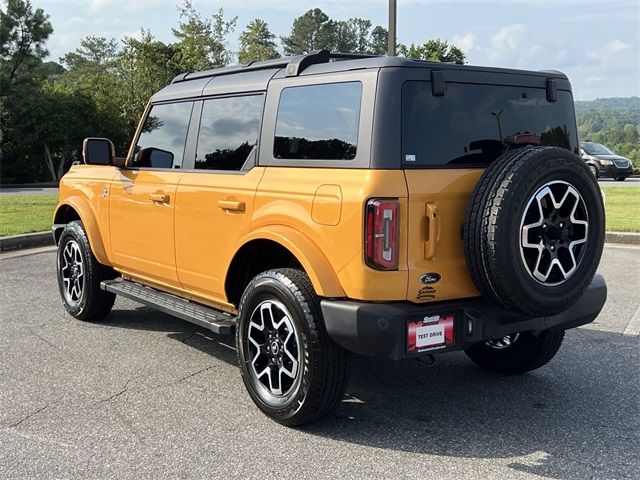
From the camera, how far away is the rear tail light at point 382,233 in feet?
10.8

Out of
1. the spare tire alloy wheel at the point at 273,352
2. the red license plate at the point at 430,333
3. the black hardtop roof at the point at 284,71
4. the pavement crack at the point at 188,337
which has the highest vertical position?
the black hardtop roof at the point at 284,71

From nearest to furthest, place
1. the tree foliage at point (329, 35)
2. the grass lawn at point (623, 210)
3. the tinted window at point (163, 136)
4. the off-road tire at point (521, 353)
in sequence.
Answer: the off-road tire at point (521, 353), the tinted window at point (163, 136), the grass lawn at point (623, 210), the tree foliage at point (329, 35)

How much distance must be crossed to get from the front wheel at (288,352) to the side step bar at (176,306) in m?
0.25

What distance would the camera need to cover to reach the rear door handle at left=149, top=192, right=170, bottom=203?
4.81m

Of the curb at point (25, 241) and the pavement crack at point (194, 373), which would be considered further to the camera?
the curb at point (25, 241)

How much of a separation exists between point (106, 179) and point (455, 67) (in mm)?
3272

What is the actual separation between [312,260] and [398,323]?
22.5 inches

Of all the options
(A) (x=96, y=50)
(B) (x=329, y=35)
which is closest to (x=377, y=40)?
(B) (x=329, y=35)

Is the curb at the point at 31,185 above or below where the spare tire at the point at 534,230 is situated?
below

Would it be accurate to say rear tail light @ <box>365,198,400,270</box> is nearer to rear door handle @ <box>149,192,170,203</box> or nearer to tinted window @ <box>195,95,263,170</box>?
tinted window @ <box>195,95,263,170</box>

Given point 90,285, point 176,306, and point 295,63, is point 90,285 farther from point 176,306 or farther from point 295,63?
point 295,63

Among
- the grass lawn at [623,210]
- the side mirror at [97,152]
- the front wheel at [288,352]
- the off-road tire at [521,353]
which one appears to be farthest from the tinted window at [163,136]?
the grass lawn at [623,210]

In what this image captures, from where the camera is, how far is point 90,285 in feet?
19.3

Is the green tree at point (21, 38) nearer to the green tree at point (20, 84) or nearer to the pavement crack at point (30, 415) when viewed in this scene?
the green tree at point (20, 84)
